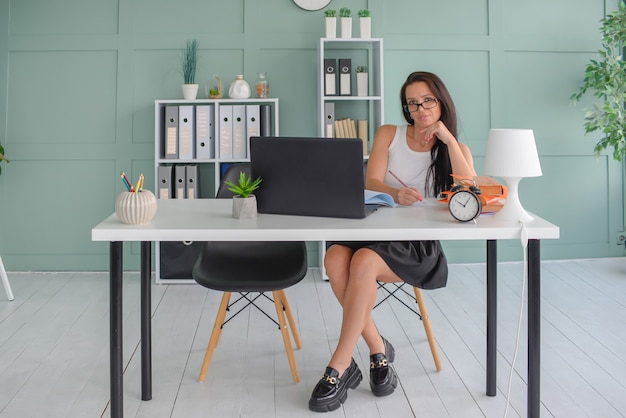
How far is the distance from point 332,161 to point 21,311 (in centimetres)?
237

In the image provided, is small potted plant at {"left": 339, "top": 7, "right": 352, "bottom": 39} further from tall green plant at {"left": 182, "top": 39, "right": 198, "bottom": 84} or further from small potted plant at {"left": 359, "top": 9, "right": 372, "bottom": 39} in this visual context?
tall green plant at {"left": 182, "top": 39, "right": 198, "bottom": 84}

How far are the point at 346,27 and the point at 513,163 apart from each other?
255 centimetres

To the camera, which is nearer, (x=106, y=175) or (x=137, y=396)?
(x=137, y=396)

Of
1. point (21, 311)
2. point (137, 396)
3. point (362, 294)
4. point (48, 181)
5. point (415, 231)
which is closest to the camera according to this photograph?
point (415, 231)

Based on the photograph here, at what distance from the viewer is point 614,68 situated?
172 inches

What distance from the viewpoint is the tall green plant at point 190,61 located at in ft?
14.8

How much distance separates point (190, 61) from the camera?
454 cm

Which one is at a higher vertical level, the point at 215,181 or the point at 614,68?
the point at 614,68

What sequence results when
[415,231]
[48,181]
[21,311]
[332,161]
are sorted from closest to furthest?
1. [415,231]
2. [332,161]
3. [21,311]
4. [48,181]

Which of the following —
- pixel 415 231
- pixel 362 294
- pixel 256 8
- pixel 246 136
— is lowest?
pixel 362 294

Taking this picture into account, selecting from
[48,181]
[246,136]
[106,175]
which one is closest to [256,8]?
[246,136]

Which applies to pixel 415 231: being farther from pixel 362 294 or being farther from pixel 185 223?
pixel 185 223

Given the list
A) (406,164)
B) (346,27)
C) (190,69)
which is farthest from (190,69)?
(406,164)

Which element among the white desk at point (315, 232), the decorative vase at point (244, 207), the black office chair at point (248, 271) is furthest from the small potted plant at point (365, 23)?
the decorative vase at point (244, 207)
